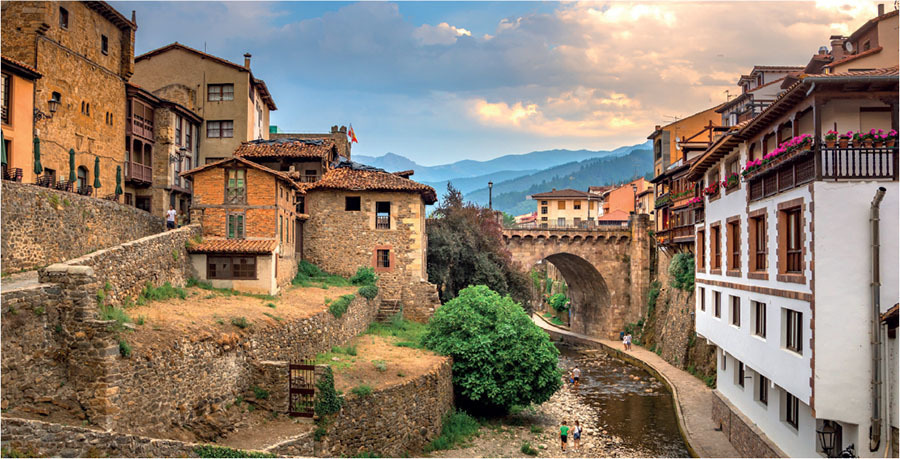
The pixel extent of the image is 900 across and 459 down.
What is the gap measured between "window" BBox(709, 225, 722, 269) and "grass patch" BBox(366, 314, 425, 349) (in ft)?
38.6

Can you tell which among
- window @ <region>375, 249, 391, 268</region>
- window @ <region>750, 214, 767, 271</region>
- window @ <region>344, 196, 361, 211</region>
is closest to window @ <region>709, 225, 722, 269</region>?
window @ <region>750, 214, 767, 271</region>

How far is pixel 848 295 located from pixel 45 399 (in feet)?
50.8

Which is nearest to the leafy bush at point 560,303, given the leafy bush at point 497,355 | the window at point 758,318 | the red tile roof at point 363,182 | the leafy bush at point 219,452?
the red tile roof at point 363,182

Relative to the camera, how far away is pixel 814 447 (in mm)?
14703

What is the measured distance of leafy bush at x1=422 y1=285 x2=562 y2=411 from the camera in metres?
24.9

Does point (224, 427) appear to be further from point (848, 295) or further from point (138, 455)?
point (848, 295)

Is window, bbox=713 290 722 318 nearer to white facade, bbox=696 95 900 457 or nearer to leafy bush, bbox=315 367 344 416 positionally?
white facade, bbox=696 95 900 457

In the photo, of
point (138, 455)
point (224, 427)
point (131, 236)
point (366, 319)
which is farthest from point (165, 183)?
point (138, 455)

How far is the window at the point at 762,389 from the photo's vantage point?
18.9 m

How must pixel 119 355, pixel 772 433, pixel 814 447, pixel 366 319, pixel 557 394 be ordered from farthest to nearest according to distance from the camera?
pixel 557 394 < pixel 366 319 < pixel 772 433 < pixel 814 447 < pixel 119 355

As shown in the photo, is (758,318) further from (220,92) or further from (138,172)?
(220,92)

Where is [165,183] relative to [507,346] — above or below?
above

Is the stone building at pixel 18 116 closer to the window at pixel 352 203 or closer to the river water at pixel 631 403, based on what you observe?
the window at pixel 352 203

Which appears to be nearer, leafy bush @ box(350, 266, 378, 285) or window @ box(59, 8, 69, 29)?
window @ box(59, 8, 69, 29)
